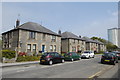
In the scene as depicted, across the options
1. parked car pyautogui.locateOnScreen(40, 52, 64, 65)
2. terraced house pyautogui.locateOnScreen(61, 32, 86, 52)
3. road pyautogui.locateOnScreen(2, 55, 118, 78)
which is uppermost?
terraced house pyautogui.locateOnScreen(61, 32, 86, 52)

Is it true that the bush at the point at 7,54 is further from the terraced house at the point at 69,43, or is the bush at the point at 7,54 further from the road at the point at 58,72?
the terraced house at the point at 69,43

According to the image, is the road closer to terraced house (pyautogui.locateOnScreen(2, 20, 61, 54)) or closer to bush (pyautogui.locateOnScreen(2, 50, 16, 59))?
bush (pyautogui.locateOnScreen(2, 50, 16, 59))

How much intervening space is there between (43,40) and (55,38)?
4.50 metres

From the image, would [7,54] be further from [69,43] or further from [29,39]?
[69,43]

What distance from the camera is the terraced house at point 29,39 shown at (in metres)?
25.7

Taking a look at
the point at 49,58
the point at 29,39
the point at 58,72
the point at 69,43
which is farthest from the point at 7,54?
the point at 69,43

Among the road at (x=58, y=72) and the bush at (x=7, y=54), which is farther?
the bush at (x=7, y=54)

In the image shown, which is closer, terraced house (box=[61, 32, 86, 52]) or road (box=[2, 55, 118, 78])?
road (box=[2, 55, 118, 78])

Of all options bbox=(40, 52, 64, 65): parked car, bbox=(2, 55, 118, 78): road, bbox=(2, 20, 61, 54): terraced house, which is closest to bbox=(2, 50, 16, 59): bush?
bbox=(2, 20, 61, 54): terraced house

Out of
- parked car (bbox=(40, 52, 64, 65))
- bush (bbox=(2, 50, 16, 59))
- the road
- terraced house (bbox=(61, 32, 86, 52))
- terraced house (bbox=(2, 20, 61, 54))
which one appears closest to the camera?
the road

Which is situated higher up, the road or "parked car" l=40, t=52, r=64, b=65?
"parked car" l=40, t=52, r=64, b=65

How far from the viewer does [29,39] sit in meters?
27.1

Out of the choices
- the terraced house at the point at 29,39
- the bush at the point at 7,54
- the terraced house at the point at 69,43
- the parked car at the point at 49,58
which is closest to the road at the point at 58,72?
the parked car at the point at 49,58

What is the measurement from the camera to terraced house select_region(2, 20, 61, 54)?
1012 inches
